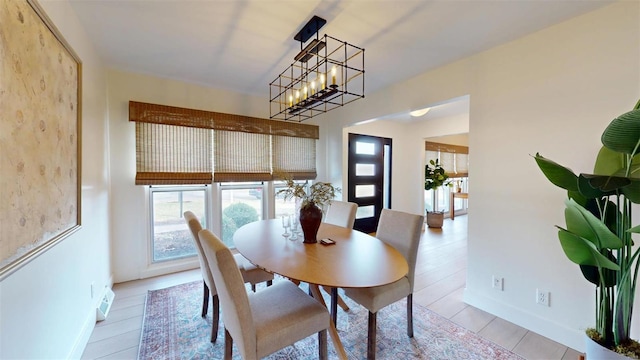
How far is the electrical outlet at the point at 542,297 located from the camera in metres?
1.98

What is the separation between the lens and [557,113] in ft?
6.27

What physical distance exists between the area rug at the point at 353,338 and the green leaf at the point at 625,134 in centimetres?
154

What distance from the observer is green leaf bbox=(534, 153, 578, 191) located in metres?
1.26

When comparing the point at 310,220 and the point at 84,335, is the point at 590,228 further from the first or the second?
the point at 84,335

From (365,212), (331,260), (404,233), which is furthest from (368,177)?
(331,260)

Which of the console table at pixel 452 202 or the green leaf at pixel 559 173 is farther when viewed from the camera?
the console table at pixel 452 202

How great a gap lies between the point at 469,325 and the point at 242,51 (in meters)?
3.21

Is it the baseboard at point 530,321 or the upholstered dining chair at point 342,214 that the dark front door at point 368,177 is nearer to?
the upholstered dining chair at point 342,214

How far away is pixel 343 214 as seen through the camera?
271 cm

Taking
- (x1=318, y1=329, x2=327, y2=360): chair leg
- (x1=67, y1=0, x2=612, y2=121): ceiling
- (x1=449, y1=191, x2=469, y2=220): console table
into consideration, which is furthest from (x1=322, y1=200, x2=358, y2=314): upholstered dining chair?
(x1=449, y1=191, x2=469, y2=220): console table

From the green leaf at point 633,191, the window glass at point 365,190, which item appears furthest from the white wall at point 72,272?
the window glass at point 365,190

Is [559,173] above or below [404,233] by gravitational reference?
above

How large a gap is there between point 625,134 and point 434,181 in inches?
190

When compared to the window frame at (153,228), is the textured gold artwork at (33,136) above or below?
above
